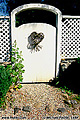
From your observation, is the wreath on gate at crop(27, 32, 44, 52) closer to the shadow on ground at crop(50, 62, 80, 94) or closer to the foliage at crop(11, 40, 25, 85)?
the foliage at crop(11, 40, 25, 85)

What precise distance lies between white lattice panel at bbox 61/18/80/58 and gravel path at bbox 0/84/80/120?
1214 mm

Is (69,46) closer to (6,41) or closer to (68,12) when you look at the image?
(6,41)

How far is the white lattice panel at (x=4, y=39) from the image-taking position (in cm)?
456

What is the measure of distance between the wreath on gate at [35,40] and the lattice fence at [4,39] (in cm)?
64

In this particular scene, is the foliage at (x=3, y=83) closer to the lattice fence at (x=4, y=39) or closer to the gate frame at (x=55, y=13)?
the lattice fence at (x=4, y=39)

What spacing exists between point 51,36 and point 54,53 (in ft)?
1.72

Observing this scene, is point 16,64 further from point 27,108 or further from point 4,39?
point 27,108

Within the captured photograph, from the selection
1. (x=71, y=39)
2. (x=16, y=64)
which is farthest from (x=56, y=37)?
(x=16, y=64)

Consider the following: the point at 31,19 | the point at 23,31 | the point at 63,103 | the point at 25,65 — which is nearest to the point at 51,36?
the point at 23,31

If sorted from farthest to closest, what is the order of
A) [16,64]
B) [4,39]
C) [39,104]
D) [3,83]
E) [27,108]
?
[4,39] < [16,64] < [39,104] < [27,108] < [3,83]

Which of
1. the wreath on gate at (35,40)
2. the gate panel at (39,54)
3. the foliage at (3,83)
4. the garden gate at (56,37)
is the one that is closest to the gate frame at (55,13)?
the garden gate at (56,37)

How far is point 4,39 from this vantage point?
4.68 m

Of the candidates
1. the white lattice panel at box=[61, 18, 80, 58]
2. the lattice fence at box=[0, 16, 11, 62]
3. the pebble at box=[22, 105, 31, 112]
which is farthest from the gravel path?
the white lattice panel at box=[61, 18, 80, 58]

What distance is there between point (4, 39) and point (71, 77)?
2.35m
